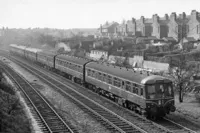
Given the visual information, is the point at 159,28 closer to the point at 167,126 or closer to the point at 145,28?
the point at 145,28

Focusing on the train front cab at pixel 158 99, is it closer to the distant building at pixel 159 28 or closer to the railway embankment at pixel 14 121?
the railway embankment at pixel 14 121

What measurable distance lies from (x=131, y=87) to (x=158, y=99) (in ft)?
7.72

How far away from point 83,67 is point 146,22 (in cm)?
7196

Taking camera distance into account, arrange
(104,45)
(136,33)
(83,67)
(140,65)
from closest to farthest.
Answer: (83,67)
(140,65)
(104,45)
(136,33)

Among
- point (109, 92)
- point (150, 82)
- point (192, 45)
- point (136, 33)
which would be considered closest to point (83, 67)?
point (109, 92)

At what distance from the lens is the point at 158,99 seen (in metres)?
17.2

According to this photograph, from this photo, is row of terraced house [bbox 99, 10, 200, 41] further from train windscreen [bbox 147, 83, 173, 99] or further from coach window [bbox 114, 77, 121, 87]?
train windscreen [bbox 147, 83, 173, 99]

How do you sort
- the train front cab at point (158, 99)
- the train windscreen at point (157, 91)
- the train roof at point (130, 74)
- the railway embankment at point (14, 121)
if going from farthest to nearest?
the train roof at point (130, 74) → the train windscreen at point (157, 91) → the train front cab at point (158, 99) → the railway embankment at point (14, 121)

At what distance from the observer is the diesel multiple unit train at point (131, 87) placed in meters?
17.2

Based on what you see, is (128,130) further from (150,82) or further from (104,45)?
(104,45)

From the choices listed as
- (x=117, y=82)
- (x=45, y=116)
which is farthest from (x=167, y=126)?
(x=45, y=116)

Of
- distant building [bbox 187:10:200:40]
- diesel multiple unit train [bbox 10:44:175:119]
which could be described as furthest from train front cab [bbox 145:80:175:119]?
distant building [bbox 187:10:200:40]

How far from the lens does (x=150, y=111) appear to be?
17.1 metres

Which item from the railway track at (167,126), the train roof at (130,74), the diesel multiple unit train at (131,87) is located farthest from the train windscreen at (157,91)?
the railway track at (167,126)
